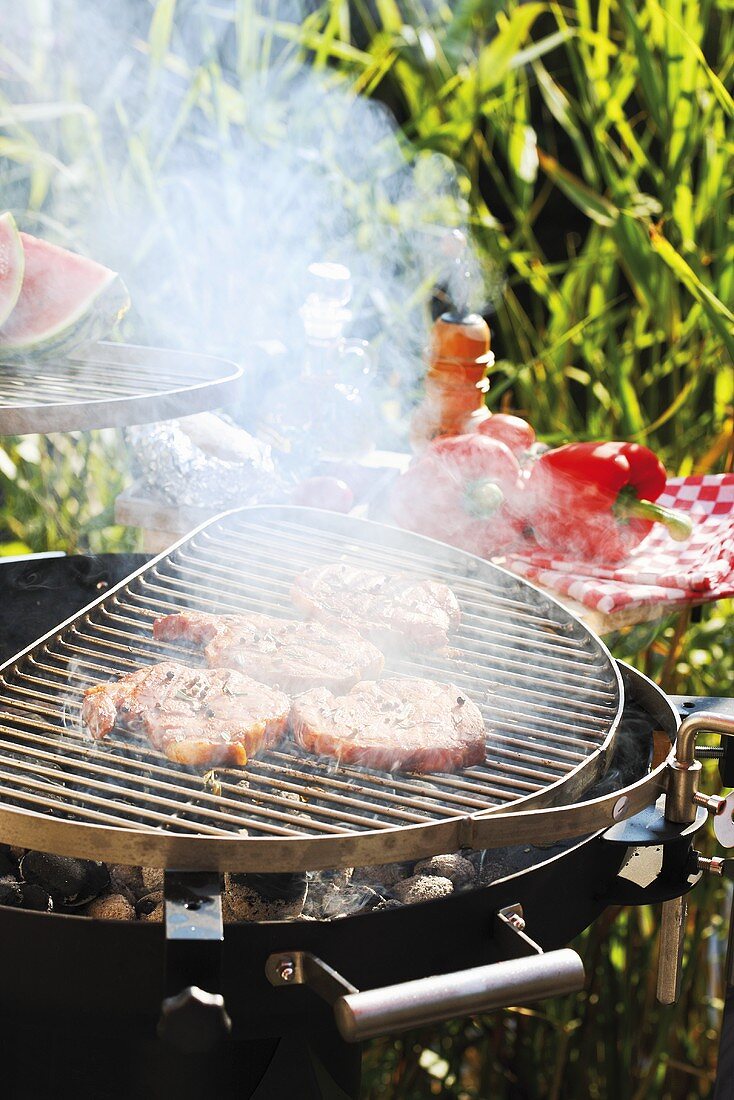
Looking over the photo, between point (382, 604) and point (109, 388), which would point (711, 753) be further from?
point (109, 388)

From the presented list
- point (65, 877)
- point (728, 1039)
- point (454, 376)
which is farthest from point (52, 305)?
point (728, 1039)

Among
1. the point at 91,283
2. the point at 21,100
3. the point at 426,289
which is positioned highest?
the point at 21,100

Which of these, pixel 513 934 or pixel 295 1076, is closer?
pixel 513 934

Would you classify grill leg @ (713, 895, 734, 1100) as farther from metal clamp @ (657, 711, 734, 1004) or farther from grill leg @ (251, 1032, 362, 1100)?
grill leg @ (251, 1032, 362, 1100)

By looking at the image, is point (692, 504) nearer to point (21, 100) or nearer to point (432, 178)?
point (432, 178)

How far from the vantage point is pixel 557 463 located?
3148mm

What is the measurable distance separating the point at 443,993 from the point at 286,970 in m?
0.25

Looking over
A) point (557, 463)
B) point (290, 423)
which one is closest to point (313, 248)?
point (290, 423)

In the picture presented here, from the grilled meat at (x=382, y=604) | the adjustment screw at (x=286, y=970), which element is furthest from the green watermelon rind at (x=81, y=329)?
the adjustment screw at (x=286, y=970)

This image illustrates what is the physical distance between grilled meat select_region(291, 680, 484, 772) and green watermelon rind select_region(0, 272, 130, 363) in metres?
0.86

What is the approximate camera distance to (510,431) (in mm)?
3330

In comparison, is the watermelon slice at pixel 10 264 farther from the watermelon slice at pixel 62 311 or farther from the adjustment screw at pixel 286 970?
the adjustment screw at pixel 286 970

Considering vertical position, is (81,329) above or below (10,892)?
above

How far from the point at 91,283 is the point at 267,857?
1302 millimetres
